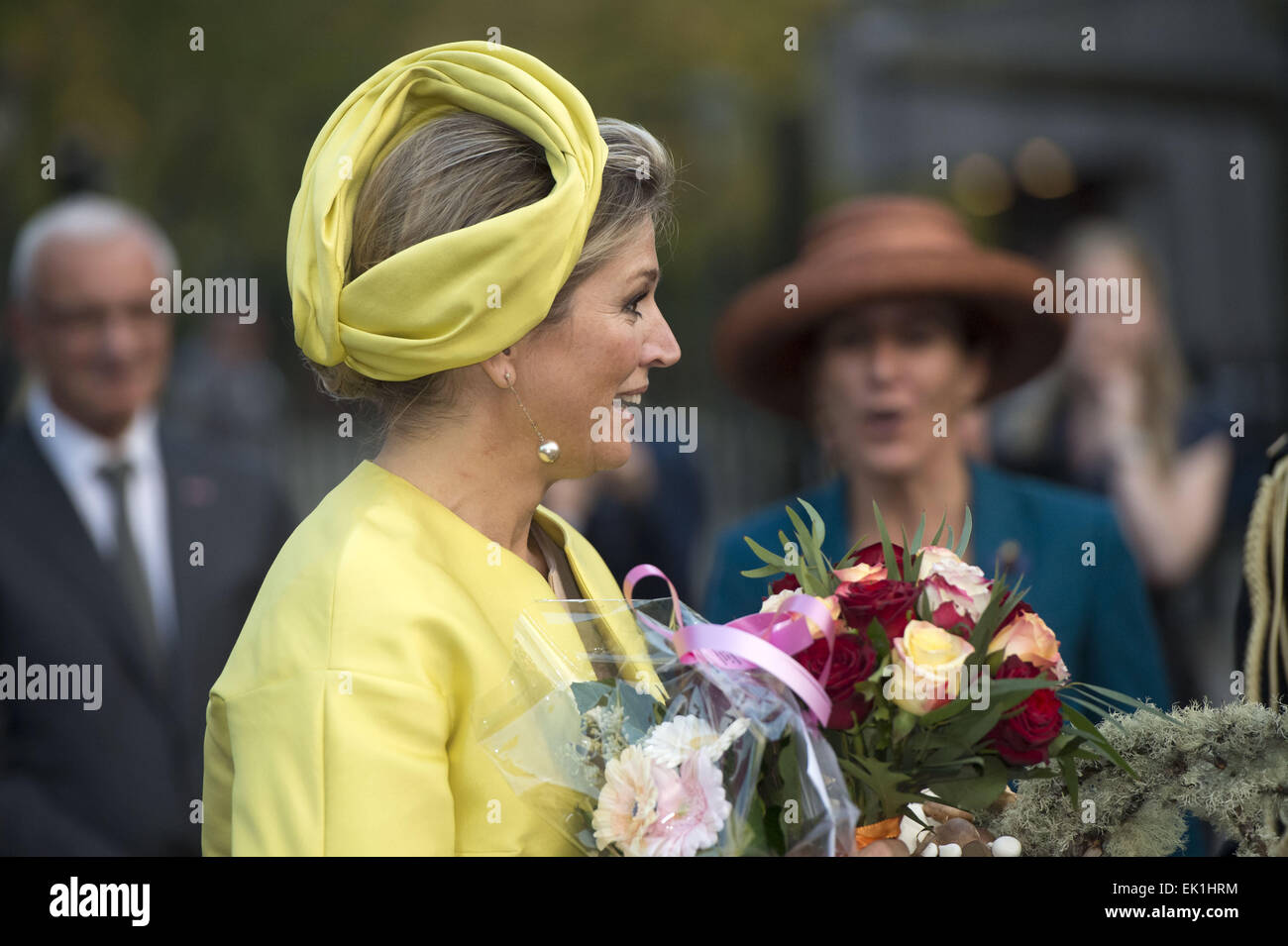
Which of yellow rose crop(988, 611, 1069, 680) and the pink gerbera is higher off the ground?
yellow rose crop(988, 611, 1069, 680)

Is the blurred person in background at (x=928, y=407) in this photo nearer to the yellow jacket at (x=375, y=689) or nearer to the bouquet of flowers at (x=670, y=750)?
the yellow jacket at (x=375, y=689)

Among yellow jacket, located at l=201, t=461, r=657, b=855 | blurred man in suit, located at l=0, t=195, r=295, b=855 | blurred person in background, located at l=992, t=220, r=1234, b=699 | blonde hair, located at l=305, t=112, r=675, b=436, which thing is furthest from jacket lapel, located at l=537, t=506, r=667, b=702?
blurred person in background, located at l=992, t=220, r=1234, b=699

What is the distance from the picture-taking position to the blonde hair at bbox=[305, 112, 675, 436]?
2354 mm

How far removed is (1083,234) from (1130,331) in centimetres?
116

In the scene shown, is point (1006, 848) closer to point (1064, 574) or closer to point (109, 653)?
point (1064, 574)

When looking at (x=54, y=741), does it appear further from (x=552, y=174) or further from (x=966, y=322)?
(x=966, y=322)

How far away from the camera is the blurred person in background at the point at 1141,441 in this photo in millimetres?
6254

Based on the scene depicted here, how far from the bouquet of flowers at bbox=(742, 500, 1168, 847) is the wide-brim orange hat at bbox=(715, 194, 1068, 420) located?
2343mm

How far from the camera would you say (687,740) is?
2.04 metres

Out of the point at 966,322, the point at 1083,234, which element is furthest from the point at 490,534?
the point at 1083,234

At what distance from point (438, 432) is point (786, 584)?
2.13 ft

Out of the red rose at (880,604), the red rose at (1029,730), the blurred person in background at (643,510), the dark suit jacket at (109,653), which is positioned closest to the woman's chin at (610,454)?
the red rose at (880,604)

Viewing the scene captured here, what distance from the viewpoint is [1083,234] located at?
7805mm

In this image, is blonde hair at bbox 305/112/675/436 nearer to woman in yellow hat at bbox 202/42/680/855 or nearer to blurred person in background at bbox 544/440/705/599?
woman in yellow hat at bbox 202/42/680/855
